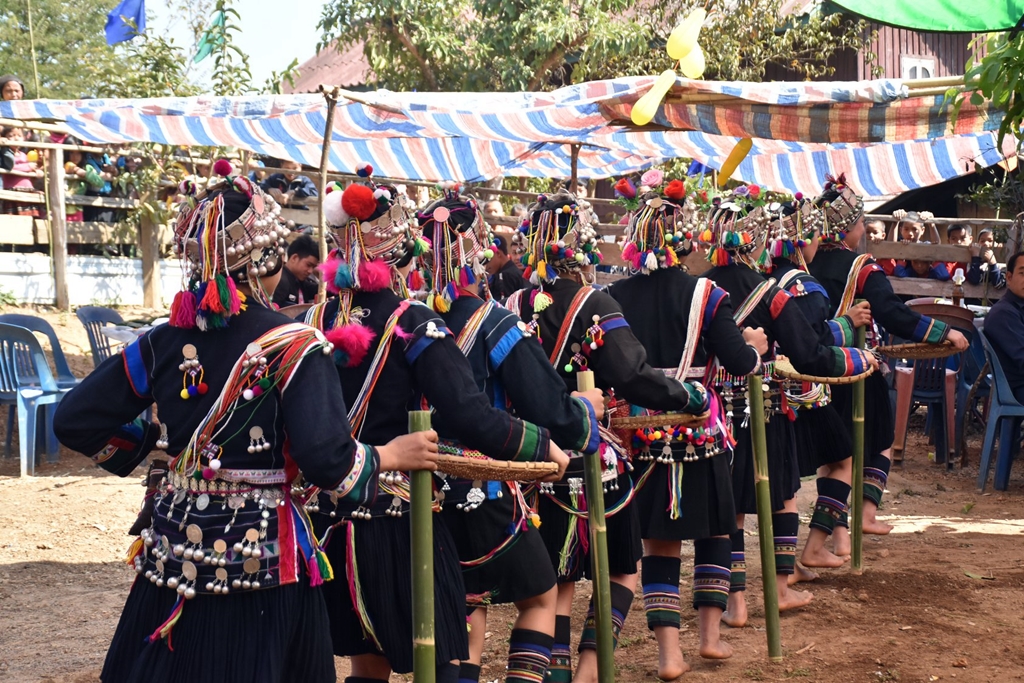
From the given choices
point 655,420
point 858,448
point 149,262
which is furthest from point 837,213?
point 149,262

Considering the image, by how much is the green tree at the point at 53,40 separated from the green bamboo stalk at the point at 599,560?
2176cm

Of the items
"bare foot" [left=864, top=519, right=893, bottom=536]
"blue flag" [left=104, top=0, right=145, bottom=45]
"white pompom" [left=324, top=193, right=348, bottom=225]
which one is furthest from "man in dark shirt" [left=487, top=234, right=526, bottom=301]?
Answer: "blue flag" [left=104, top=0, right=145, bottom=45]

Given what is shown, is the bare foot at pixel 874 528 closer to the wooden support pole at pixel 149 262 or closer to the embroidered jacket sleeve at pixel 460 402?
the embroidered jacket sleeve at pixel 460 402

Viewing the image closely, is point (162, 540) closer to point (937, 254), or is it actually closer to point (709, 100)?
point (709, 100)

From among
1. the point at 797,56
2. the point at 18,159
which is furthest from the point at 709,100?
the point at 797,56

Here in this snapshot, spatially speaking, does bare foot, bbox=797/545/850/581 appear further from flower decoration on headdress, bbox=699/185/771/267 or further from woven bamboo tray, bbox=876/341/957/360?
flower decoration on headdress, bbox=699/185/771/267

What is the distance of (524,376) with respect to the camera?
3.65 metres

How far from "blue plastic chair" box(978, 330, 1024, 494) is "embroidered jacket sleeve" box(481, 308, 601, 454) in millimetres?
5865

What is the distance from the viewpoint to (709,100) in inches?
309

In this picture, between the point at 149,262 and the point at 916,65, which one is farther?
the point at 916,65

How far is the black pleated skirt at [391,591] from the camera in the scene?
3.37 m

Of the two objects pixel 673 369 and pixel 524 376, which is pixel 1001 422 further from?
pixel 524 376

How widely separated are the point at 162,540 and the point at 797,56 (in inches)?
712

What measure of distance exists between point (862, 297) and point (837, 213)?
49 cm
